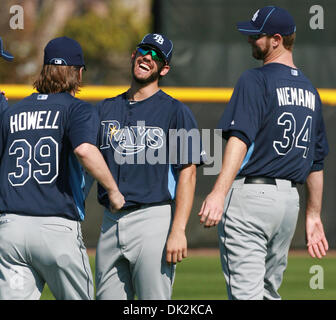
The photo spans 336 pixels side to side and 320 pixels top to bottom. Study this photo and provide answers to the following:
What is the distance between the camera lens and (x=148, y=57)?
4926 millimetres

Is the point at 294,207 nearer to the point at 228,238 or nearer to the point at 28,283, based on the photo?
the point at 228,238

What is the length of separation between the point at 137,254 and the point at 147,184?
406mm

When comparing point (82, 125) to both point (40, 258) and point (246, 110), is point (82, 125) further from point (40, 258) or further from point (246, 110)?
point (246, 110)

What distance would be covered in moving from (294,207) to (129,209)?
3.24 ft

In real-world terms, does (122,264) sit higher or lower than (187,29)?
lower

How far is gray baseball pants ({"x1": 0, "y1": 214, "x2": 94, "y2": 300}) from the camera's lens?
453 cm

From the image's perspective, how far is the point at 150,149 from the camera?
189 inches

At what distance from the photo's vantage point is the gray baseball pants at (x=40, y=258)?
14.9ft

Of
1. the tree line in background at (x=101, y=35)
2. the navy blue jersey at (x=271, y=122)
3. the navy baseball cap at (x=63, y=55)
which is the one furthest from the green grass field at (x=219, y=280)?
the tree line in background at (x=101, y=35)

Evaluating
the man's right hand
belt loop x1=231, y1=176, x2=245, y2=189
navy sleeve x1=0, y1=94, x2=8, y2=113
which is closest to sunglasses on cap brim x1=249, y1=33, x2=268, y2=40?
belt loop x1=231, y1=176, x2=245, y2=189

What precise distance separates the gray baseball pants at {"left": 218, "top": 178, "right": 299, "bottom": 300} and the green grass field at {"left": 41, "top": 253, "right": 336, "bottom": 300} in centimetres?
275

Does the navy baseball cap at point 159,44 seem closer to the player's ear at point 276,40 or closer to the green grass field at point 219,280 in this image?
the player's ear at point 276,40

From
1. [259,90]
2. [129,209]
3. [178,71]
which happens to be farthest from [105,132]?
[178,71]
